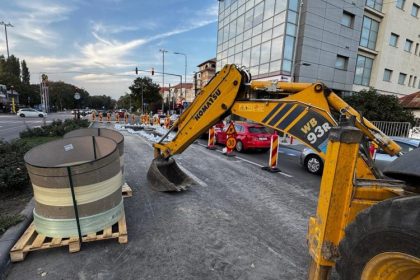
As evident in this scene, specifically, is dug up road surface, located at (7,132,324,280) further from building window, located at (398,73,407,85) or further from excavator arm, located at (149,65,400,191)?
building window, located at (398,73,407,85)

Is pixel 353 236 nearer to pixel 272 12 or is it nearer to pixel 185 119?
pixel 185 119

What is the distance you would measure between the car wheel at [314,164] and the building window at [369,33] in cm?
2764

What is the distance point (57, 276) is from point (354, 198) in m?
3.40

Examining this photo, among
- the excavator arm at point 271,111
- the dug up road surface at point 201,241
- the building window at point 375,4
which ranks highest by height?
the building window at point 375,4

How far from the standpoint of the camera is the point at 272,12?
2486 centimetres

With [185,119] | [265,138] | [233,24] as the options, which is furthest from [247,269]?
[233,24]

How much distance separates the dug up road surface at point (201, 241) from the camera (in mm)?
3086

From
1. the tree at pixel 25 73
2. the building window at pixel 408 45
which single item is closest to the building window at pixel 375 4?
the building window at pixel 408 45

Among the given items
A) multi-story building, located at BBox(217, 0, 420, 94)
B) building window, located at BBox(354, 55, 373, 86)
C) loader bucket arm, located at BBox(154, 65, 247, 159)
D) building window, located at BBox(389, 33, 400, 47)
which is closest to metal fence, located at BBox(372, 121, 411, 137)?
multi-story building, located at BBox(217, 0, 420, 94)

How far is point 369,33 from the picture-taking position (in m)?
29.4

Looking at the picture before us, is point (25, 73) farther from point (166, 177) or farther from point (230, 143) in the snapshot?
point (166, 177)

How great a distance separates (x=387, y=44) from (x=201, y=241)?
36.6 m

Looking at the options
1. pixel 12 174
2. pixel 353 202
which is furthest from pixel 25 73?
pixel 353 202

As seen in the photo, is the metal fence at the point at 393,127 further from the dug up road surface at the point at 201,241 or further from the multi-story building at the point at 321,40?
the dug up road surface at the point at 201,241
